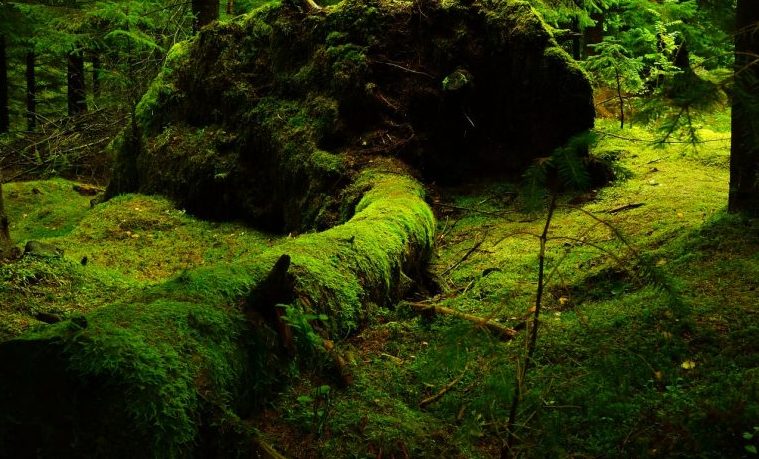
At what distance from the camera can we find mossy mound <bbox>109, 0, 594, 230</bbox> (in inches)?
316

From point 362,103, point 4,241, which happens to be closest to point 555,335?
point 362,103

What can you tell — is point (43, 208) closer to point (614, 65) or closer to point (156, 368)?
point (156, 368)

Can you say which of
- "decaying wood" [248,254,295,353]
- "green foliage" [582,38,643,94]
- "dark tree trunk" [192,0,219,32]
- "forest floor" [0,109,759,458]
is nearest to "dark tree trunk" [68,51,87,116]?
"dark tree trunk" [192,0,219,32]

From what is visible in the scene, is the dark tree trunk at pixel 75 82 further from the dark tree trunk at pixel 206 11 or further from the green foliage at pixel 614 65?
the green foliage at pixel 614 65

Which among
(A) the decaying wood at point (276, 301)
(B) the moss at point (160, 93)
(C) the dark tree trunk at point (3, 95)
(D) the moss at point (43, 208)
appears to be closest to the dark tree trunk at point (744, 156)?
(A) the decaying wood at point (276, 301)

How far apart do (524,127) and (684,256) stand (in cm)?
383

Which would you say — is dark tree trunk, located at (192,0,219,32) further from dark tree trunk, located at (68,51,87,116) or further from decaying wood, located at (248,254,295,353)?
decaying wood, located at (248,254,295,353)

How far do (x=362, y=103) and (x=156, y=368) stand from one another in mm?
6421

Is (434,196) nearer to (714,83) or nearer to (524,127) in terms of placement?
(524,127)

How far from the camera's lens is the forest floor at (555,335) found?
3057 millimetres

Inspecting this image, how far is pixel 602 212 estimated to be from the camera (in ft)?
22.7

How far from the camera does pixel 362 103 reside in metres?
8.38

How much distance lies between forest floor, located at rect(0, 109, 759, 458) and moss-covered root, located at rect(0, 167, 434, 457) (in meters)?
0.38

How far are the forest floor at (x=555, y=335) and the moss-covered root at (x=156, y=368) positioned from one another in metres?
0.38
